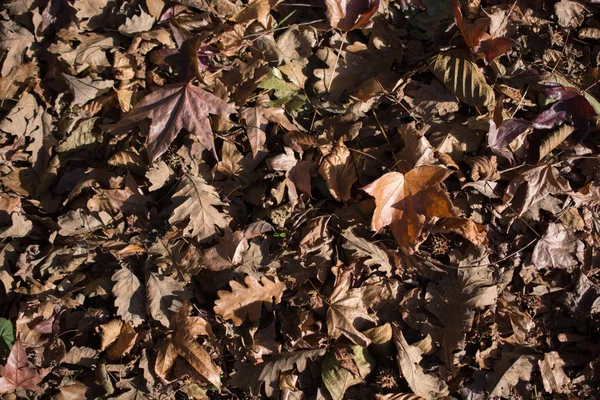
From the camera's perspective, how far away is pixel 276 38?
110 inches

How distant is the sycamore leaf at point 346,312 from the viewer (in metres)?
2.46

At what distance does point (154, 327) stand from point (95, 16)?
1.70 m

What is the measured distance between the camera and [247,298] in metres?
2.48

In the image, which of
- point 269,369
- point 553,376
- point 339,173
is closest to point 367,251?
point 339,173

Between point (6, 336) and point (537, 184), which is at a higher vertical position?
point (537, 184)

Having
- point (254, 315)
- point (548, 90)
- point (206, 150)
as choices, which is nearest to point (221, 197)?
point (206, 150)

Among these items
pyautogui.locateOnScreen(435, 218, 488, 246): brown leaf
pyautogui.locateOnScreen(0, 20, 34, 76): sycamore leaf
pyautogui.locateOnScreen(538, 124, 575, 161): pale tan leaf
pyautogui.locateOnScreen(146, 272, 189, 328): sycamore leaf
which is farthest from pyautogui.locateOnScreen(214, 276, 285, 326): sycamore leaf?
pyautogui.locateOnScreen(0, 20, 34, 76): sycamore leaf

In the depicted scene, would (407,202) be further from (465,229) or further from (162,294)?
(162,294)

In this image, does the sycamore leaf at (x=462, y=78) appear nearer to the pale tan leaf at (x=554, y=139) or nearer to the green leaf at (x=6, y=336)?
the pale tan leaf at (x=554, y=139)

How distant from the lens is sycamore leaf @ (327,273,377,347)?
8.05 ft

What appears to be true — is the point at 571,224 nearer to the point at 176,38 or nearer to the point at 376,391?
the point at 376,391

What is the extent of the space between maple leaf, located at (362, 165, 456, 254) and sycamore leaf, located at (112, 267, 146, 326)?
1206 mm

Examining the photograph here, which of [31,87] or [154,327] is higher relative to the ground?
[31,87]

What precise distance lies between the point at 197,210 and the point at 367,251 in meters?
0.87
